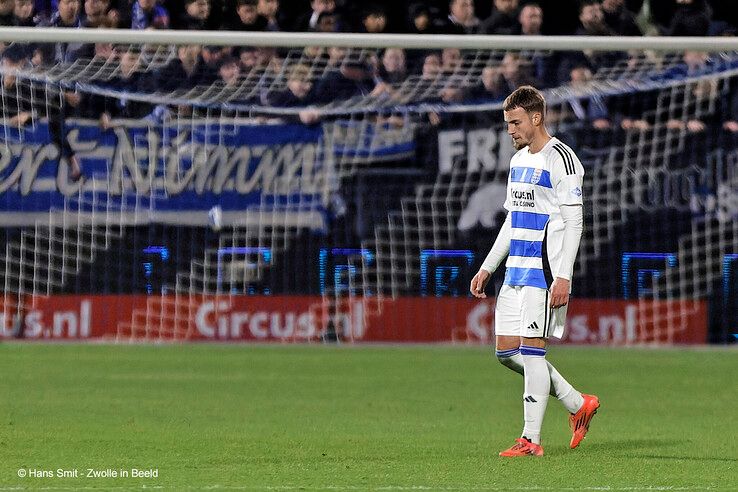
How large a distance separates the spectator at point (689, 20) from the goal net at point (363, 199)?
0.37 m

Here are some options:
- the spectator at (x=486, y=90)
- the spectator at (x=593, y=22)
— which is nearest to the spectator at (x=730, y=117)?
the spectator at (x=593, y=22)

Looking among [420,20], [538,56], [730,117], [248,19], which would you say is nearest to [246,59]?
[248,19]

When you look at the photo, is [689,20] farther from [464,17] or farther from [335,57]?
[335,57]

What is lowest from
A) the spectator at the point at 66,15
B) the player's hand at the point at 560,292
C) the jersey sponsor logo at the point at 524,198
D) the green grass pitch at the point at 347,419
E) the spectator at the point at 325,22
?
the green grass pitch at the point at 347,419

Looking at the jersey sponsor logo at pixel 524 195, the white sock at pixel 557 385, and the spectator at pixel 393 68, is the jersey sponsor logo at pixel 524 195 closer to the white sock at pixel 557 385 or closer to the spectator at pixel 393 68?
the white sock at pixel 557 385

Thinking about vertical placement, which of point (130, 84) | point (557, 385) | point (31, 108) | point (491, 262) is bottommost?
point (557, 385)

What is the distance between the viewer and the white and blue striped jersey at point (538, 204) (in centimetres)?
685

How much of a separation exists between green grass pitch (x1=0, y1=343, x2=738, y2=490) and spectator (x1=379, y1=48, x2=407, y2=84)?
97.4 inches

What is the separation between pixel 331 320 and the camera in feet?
44.3

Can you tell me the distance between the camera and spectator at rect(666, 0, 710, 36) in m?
14.0

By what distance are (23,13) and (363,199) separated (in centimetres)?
337

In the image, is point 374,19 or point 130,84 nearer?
point 130,84

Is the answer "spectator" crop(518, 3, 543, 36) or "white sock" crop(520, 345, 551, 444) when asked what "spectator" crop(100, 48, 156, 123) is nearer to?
"spectator" crop(518, 3, 543, 36)

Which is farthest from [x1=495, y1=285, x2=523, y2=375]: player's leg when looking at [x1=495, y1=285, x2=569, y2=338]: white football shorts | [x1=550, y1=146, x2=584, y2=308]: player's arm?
[x1=550, y1=146, x2=584, y2=308]: player's arm
